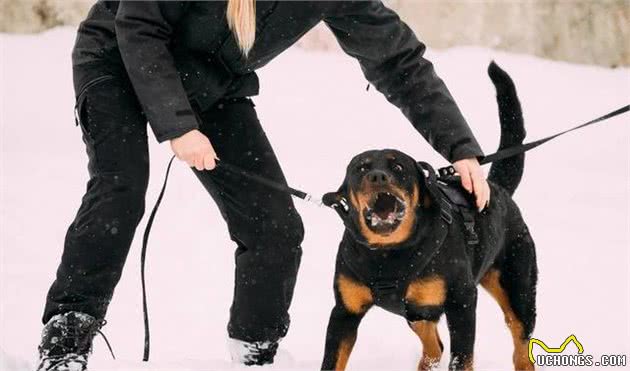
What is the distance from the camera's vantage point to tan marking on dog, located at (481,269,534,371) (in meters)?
3.19

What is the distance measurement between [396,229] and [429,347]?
0.77m

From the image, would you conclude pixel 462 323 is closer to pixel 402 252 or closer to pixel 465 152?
pixel 402 252

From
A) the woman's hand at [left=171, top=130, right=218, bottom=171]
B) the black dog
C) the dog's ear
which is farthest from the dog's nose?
the woman's hand at [left=171, top=130, right=218, bottom=171]

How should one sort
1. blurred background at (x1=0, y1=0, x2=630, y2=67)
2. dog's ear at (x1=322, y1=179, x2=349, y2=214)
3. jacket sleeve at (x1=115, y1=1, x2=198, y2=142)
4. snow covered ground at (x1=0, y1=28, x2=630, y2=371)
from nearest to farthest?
jacket sleeve at (x1=115, y1=1, x2=198, y2=142)
dog's ear at (x1=322, y1=179, x2=349, y2=214)
snow covered ground at (x1=0, y1=28, x2=630, y2=371)
blurred background at (x1=0, y1=0, x2=630, y2=67)

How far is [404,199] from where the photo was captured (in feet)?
8.76

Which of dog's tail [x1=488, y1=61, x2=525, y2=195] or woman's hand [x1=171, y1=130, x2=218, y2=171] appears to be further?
dog's tail [x1=488, y1=61, x2=525, y2=195]

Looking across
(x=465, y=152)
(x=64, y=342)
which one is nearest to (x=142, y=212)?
(x=64, y=342)

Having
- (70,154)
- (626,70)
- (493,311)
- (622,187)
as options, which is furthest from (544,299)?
(626,70)

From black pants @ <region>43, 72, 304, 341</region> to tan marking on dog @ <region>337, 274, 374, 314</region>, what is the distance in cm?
39

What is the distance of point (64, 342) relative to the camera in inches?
106

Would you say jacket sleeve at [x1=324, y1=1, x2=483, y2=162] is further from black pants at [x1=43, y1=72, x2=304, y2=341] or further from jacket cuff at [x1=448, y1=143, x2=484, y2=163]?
black pants at [x1=43, y1=72, x2=304, y2=341]

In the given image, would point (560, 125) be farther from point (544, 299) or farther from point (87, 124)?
point (87, 124)

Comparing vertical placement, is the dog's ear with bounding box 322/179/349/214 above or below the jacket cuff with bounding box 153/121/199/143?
below

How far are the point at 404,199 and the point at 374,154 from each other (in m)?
0.20
